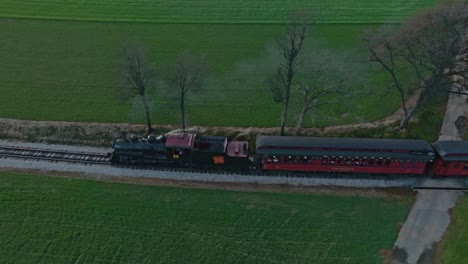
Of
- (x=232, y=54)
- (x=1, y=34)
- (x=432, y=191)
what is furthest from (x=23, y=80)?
(x=432, y=191)

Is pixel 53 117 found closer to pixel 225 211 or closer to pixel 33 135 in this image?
pixel 33 135

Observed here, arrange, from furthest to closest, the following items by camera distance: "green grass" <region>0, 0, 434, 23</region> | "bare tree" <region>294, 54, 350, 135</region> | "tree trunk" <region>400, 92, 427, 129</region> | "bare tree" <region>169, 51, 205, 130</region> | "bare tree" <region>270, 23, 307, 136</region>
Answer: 1. "green grass" <region>0, 0, 434, 23</region>
2. "bare tree" <region>294, 54, 350, 135</region>
3. "tree trunk" <region>400, 92, 427, 129</region>
4. "bare tree" <region>169, 51, 205, 130</region>
5. "bare tree" <region>270, 23, 307, 136</region>

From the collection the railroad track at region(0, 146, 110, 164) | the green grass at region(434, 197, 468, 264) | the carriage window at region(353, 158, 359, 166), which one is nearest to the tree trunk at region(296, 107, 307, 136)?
the carriage window at region(353, 158, 359, 166)

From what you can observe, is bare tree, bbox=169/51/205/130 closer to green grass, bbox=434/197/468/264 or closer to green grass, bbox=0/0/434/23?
green grass, bbox=0/0/434/23

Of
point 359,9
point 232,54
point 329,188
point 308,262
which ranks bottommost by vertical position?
point 308,262

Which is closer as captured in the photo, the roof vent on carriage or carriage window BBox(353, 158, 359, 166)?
carriage window BBox(353, 158, 359, 166)

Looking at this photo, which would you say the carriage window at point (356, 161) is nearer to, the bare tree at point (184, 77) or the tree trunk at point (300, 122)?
the tree trunk at point (300, 122)

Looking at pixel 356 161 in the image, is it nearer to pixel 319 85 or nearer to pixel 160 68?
pixel 319 85

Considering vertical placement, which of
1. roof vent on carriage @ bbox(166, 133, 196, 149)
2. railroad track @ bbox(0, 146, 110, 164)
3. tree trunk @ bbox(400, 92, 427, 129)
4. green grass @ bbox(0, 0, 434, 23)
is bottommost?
railroad track @ bbox(0, 146, 110, 164)
